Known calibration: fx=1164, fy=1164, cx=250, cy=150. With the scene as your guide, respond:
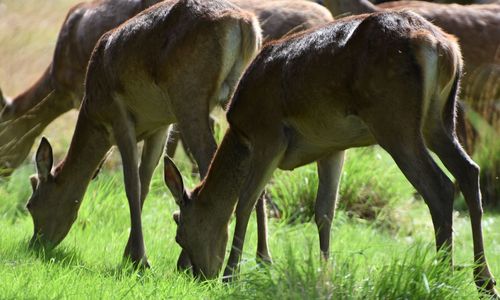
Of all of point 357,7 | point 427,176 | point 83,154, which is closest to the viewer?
point 427,176

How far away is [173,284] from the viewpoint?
6723 mm

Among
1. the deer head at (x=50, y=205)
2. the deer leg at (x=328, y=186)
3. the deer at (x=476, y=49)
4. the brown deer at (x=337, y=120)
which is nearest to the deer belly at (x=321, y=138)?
the brown deer at (x=337, y=120)

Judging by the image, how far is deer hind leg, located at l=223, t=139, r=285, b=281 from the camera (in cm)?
698

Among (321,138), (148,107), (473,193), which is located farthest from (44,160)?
(473,193)

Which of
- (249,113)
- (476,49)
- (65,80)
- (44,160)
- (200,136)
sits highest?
(249,113)

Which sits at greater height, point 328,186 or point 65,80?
point 328,186

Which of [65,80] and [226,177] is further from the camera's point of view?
[65,80]

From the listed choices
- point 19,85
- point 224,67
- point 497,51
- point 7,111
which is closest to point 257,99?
point 224,67

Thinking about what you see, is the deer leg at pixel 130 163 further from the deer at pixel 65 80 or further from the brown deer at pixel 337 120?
the deer at pixel 65 80

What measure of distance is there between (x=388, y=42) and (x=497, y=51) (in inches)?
210

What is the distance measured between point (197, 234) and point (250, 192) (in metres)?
0.55

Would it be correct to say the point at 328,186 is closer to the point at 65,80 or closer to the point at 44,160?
the point at 44,160

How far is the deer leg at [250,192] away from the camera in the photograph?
6.99m

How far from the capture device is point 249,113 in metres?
7.08
